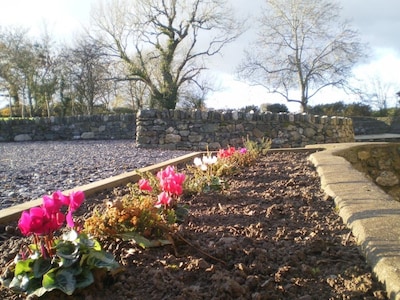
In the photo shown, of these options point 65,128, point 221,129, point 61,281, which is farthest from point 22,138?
point 61,281

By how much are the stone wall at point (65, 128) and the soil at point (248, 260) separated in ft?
33.5

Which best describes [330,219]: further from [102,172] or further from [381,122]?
[381,122]

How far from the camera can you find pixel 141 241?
136cm

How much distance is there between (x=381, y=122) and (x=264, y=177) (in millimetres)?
17026

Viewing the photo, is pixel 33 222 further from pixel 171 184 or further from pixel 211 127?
pixel 211 127

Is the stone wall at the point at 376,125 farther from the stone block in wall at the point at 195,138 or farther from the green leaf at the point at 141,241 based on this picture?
the green leaf at the point at 141,241

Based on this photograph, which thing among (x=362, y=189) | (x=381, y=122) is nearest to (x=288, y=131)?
(x=362, y=189)

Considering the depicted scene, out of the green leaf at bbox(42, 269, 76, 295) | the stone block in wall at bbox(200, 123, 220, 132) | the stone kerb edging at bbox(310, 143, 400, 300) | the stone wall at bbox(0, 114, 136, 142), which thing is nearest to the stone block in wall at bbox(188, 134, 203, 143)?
the stone block in wall at bbox(200, 123, 220, 132)

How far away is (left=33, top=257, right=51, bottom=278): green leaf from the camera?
1068 millimetres

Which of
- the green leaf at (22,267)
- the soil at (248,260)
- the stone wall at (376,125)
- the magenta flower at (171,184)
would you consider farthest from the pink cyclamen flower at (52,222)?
the stone wall at (376,125)

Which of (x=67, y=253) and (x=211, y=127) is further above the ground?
(x=211, y=127)

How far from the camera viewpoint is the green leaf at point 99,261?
3.58 ft

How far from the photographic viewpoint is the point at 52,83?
22.1 m

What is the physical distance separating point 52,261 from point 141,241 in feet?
1.14
